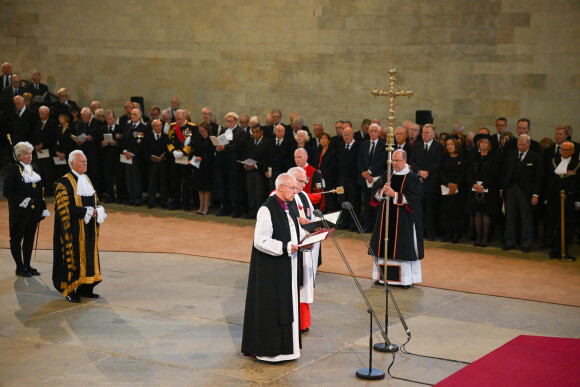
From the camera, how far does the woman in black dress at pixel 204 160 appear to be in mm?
15680

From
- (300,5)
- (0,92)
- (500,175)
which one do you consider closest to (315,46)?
(300,5)

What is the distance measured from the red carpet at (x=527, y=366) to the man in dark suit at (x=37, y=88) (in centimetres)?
1504

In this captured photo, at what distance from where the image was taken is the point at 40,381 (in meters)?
6.97

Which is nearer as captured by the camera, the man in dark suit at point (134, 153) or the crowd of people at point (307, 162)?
the crowd of people at point (307, 162)

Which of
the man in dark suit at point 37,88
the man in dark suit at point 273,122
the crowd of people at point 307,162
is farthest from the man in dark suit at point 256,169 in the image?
the man in dark suit at point 37,88

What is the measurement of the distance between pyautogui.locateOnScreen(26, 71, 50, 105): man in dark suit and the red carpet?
15042 millimetres

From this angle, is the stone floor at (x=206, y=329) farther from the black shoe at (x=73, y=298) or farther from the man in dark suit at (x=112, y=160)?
the man in dark suit at (x=112, y=160)

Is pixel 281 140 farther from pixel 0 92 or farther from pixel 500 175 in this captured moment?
pixel 0 92

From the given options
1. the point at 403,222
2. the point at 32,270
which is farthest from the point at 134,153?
the point at 403,222

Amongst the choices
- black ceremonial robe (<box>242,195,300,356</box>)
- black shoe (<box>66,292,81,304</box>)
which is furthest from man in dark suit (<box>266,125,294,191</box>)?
black ceremonial robe (<box>242,195,300,356</box>)

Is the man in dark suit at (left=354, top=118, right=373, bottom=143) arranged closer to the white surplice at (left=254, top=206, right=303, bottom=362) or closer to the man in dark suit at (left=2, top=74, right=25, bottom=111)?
the white surplice at (left=254, top=206, right=303, bottom=362)

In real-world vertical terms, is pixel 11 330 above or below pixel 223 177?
below

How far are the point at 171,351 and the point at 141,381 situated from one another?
2.78 ft

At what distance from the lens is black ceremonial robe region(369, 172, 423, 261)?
10.4m
